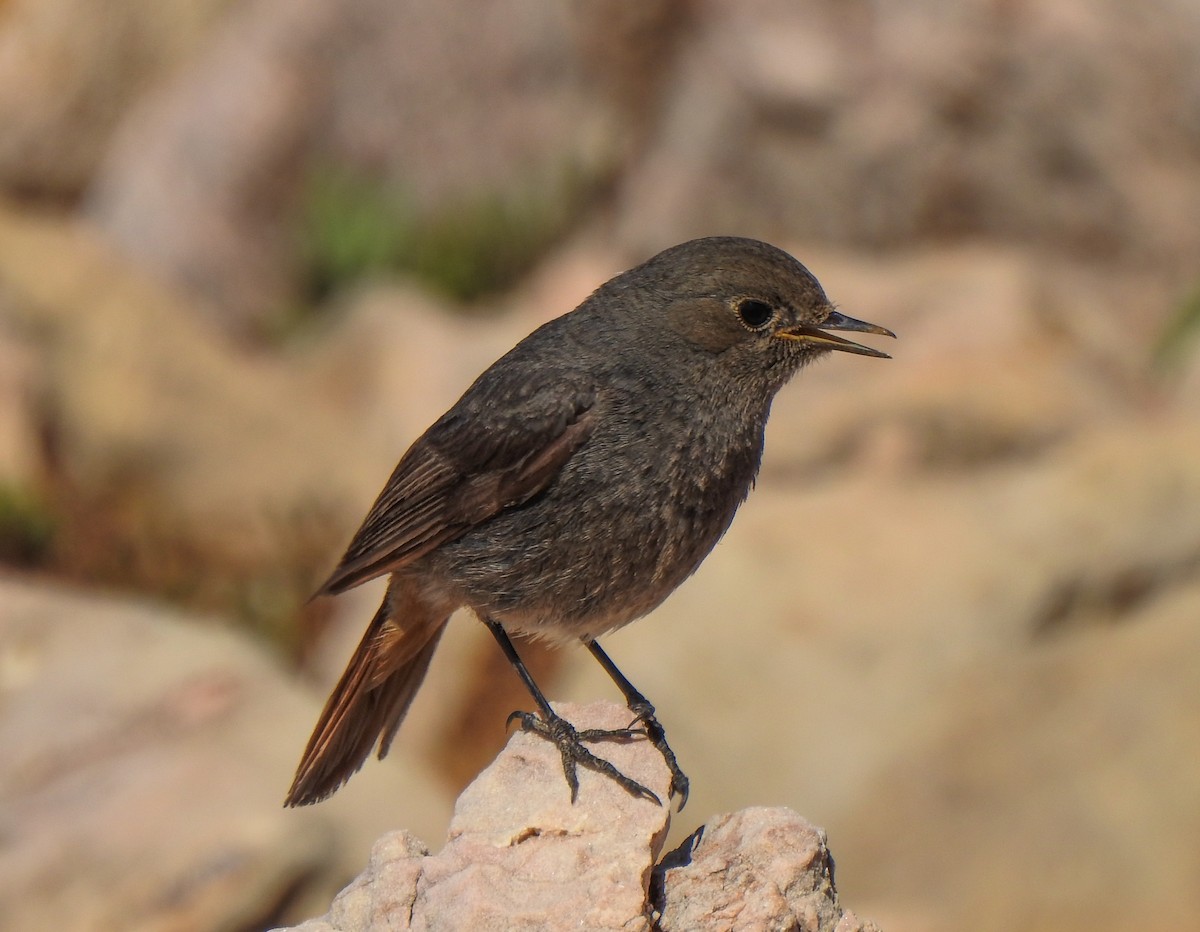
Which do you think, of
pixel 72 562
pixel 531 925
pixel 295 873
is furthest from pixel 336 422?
pixel 531 925

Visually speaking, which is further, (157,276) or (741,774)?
(157,276)

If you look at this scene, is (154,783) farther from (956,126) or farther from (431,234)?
(956,126)

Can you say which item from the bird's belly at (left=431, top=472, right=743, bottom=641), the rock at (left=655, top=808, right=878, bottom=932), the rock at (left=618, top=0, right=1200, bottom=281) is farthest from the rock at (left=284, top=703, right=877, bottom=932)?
the rock at (left=618, top=0, right=1200, bottom=281)

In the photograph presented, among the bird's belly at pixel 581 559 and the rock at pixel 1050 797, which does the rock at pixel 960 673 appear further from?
the bird's belly at pixel 581 559

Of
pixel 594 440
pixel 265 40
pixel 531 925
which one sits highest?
pixel 265 40

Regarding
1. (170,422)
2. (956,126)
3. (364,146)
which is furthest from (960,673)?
(364,146)

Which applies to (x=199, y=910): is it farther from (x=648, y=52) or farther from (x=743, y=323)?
(x=648, y=52)
